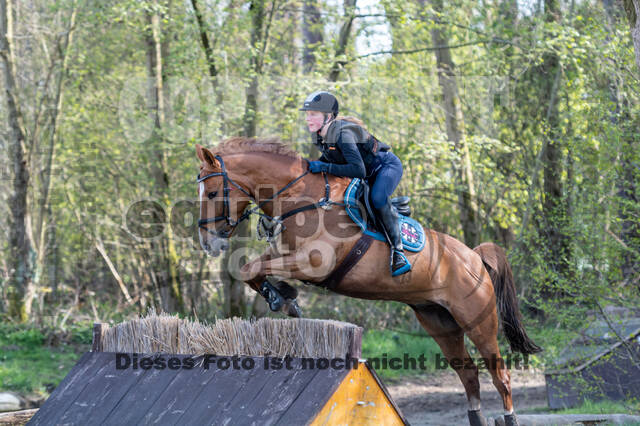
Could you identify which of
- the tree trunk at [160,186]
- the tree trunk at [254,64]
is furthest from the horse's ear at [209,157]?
the tree trunk at [160,186]

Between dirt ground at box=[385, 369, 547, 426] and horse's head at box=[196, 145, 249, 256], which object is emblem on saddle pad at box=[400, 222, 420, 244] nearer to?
horse's head at box=[196, 145, 249, 256]

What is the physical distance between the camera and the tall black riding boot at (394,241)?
4.91 m

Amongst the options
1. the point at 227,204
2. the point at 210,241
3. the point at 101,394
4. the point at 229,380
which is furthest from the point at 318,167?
the point at 101,394

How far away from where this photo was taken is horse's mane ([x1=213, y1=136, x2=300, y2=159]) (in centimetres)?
501

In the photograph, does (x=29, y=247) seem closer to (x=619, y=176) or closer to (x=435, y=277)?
(x=435, y=277)

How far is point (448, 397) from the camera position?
9414mm

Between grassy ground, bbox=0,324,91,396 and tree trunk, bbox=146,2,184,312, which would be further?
tree trunk, bbox=146,2,184,312

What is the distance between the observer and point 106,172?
12922 millimetres

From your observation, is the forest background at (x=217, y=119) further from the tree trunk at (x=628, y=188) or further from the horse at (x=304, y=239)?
the horse at (x=304, y=239)

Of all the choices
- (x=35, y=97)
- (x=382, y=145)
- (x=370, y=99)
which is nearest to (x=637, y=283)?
(x=382, y=145)

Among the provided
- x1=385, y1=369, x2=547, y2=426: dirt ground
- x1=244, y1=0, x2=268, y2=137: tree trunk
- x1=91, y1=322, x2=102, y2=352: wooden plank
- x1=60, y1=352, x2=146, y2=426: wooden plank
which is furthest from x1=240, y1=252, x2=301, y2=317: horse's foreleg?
x1=244, y1=0, x2=268, y2=137: tree trunk

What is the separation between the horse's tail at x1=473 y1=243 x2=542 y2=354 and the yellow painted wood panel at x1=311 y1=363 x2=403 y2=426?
242cm

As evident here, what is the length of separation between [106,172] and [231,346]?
977 cm

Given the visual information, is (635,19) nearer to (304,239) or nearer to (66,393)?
(304,239)
